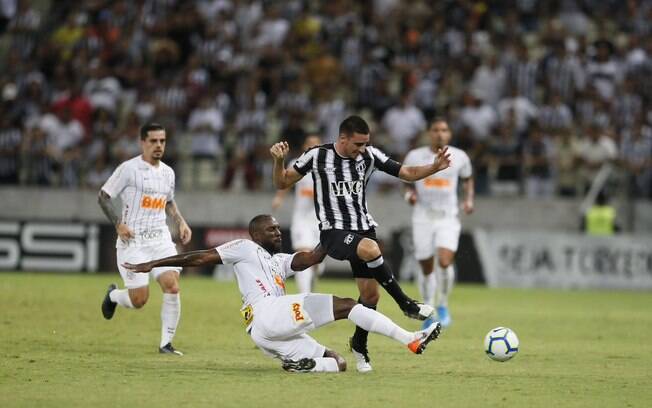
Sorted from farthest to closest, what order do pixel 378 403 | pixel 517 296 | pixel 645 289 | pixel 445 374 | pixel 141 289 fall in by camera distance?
1. pixel 645 289
2. pixel 517 296
3. pixel 141 289
4. pixel 445 374
5. pixel 378 403

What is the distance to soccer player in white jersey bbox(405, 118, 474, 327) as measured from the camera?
51.2ft

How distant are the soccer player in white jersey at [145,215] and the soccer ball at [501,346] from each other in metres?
3.28

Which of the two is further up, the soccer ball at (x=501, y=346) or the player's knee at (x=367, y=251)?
the player's knee at (x=367, y=251)

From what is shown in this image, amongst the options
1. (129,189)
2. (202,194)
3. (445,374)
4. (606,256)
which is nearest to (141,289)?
(129,189)

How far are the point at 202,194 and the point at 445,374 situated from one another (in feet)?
49.2

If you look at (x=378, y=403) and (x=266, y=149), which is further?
(x=266, y=149)

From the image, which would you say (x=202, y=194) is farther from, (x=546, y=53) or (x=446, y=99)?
(x=546, y=53)

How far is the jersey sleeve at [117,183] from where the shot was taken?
40.8ft

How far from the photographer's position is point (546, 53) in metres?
25.6

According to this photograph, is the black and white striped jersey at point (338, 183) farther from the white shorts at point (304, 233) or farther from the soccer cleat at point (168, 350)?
the white shorts at point (304, 233)

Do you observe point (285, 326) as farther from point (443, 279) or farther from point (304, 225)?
point (304, 225)

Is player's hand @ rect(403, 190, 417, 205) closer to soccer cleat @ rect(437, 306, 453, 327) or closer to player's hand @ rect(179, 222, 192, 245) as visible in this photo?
soccer cleat @ rect(437, 306, 453, 327)

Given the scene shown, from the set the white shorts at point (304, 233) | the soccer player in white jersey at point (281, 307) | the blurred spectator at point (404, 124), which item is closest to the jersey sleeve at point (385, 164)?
the soccer player in white jersey at point (281, 307)

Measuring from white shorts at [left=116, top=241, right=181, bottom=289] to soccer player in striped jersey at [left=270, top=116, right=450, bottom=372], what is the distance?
2.09 meters
